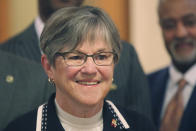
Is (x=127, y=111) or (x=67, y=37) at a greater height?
(x=67, y=37)

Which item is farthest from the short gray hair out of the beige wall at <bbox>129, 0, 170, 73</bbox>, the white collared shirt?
the beige wall at <bbox>129, 0, 170, 73</bbox>

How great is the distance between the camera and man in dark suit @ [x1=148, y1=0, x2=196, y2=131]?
87.7 inches

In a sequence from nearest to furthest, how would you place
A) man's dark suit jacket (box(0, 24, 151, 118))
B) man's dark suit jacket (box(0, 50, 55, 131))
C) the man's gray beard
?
man's dark suit jacket (box(0, 50, 55, 131)), man's dark suit jacket (box(0, 24, 151, 118)), the man's gray beard

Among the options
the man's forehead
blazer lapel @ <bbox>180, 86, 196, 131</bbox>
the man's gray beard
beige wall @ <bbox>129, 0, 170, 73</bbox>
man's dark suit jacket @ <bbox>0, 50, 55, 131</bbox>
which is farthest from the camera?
beige wall @ <bbox>129, 0, 170, 73</bbox>

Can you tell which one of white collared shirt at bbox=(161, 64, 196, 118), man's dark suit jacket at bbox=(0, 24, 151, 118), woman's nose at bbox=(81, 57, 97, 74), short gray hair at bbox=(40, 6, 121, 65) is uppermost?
short gray hair at bbox=(40, 6, 121, 65)

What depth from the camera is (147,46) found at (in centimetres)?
276

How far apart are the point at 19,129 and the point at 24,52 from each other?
2.12 ft

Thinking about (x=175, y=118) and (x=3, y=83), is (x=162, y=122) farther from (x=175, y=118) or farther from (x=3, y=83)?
(x=3, y=83)

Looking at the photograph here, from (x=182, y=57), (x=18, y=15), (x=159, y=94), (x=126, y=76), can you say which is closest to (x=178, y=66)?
(x=182, y=57)

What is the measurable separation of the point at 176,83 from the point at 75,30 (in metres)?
1.24

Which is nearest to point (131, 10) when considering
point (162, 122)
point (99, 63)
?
point (162, 122)

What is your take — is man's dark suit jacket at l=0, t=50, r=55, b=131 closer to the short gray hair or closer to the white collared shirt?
the short gray hair

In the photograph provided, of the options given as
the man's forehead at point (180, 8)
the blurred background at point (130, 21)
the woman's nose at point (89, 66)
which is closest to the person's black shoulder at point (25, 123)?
the woman's nose at point (89, 66)

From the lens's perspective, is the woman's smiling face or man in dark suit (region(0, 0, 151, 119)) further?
man in dark suit (region(0, 0, 151, 119))
